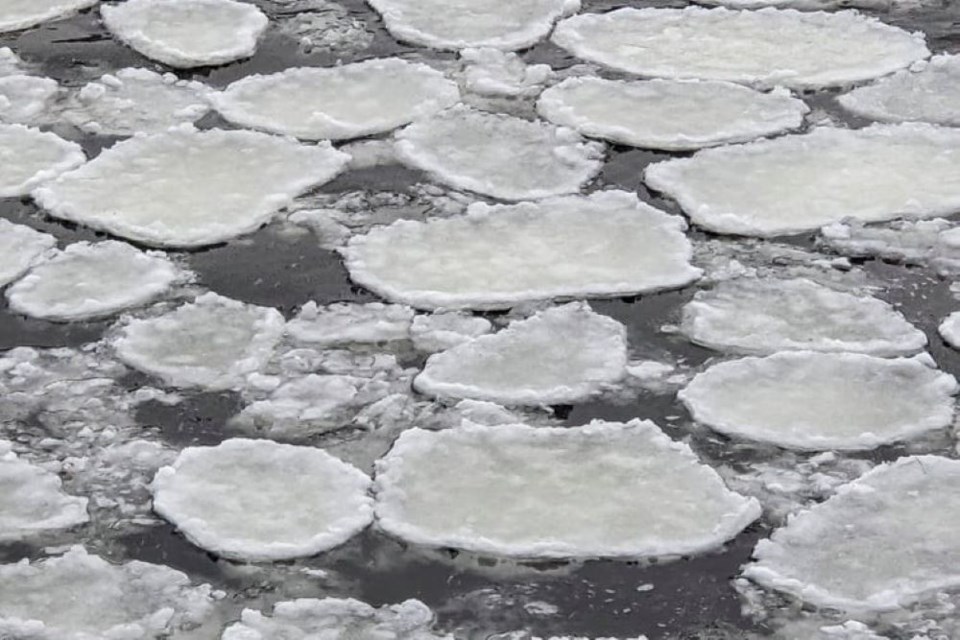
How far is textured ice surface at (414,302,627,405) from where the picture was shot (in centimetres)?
256

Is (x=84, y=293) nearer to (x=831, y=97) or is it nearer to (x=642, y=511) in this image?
(x=642, y=511)

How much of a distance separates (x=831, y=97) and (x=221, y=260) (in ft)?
4.20

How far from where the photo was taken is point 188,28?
3.83m

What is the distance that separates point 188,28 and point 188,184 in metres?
0.76

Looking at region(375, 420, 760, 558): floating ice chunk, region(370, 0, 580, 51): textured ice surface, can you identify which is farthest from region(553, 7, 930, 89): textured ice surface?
region(375, 420, 760, 558): floating ice chunk

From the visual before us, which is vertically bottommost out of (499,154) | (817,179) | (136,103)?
(136,103)

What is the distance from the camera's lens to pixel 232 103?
349 centimetres

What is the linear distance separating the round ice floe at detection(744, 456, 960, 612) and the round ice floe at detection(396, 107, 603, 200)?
3.26 ft

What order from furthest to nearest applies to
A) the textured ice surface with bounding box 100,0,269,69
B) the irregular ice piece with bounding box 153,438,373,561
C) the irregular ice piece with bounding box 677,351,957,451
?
→ the textured ice surface with bounding box 100,0,269,69, the irregular ice piece with bounding box 677,351,957,451, the irregular ice piece with bounding box 153,438,373,561

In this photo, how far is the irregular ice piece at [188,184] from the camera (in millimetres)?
3039

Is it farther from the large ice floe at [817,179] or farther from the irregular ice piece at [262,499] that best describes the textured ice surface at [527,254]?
the irregular ice piece at [262,499]

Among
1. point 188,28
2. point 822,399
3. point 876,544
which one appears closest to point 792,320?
point 822,399

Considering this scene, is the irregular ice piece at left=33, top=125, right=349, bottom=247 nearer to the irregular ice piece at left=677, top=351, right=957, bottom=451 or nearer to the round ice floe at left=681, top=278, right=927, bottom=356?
the round ice floe at left=681, top=278, right=927, bottom=356

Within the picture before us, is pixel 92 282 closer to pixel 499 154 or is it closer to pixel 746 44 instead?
pixel 499 154
